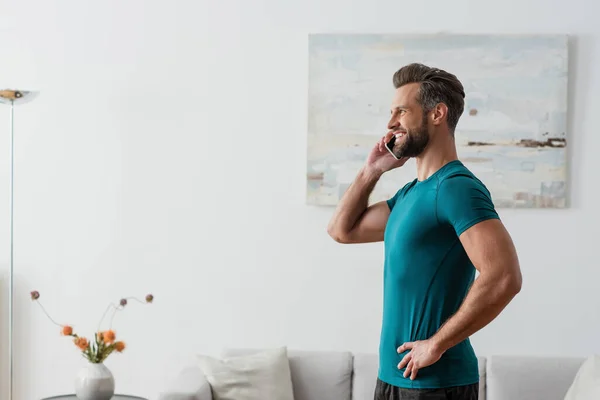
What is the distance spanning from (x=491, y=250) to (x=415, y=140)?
392mm

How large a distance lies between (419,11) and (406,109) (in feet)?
6.25

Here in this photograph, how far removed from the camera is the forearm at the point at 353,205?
7.66 ft

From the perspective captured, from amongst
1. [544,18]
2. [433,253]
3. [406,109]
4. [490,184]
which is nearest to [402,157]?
[406,109]

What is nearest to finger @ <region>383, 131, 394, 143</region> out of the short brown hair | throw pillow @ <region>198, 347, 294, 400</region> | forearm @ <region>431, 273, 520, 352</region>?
the short brown hair

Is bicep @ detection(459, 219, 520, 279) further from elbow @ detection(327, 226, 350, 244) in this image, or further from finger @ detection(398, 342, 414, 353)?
elbow @ detection(327, 226, 350, 244)

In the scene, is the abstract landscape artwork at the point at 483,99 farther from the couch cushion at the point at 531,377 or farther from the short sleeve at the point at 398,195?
the short sleeve at the point at 398,195

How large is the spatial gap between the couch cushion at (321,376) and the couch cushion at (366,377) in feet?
0.10

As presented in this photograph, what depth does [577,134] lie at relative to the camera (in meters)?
3.79

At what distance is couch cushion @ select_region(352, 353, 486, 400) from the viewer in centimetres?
362

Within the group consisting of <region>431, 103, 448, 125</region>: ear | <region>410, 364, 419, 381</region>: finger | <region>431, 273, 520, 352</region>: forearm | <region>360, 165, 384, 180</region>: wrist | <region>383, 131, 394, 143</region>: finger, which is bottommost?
<region>410, 364, 419, 381</region>: finger

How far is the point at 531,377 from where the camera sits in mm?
3543

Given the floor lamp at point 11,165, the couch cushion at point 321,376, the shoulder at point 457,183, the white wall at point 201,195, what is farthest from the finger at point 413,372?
the floor lamp at point 11,165

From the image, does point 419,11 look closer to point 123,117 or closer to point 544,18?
point 544,18

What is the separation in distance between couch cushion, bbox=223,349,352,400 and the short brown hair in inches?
73.1
